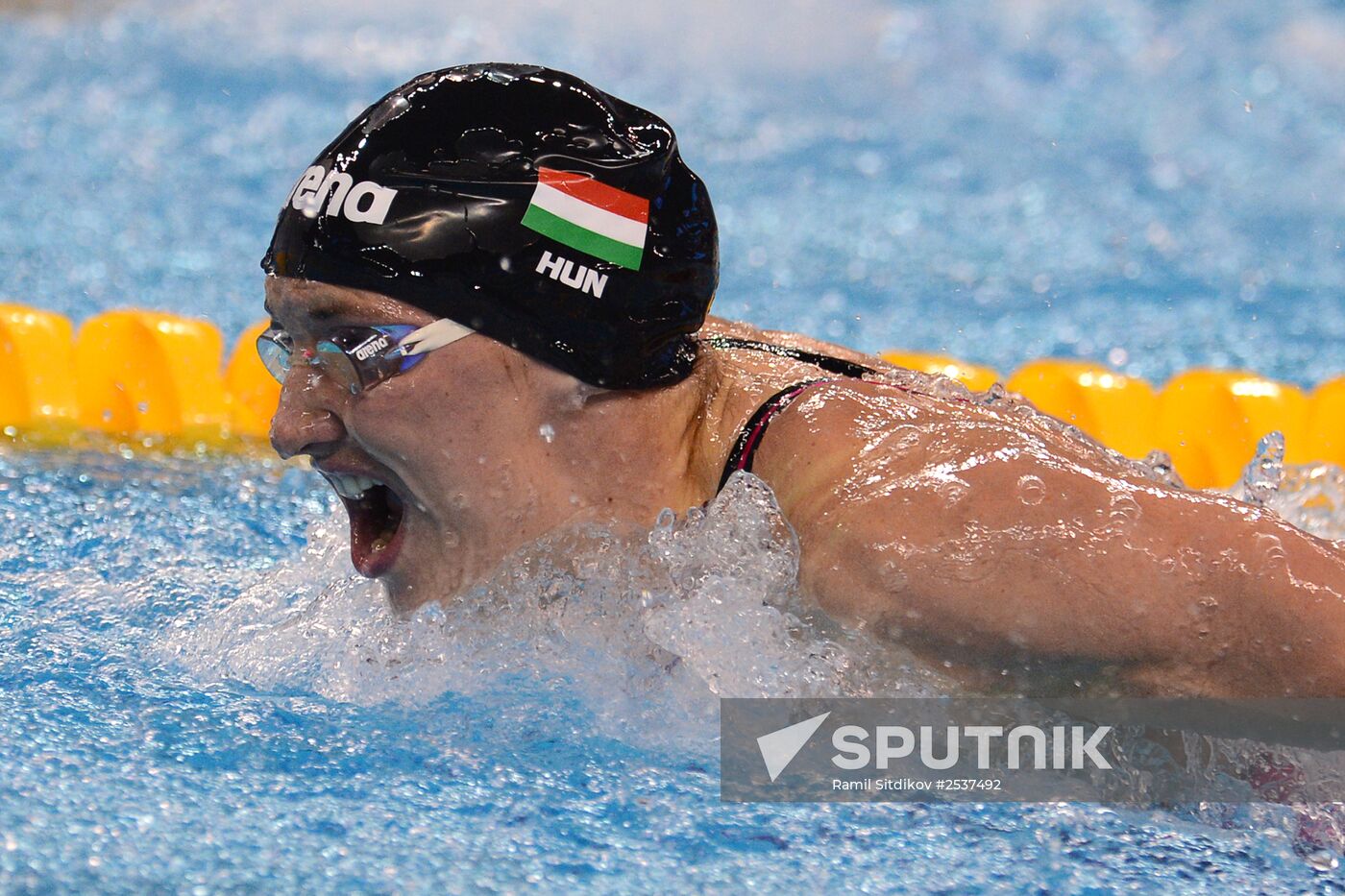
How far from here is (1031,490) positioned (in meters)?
1.52

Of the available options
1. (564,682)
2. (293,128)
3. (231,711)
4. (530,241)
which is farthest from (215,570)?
(293,128)

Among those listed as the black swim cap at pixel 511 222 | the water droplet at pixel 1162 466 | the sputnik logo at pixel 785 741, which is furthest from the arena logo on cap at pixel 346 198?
the water droplet at pixel 1162 466

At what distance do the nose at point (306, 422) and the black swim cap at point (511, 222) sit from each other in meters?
0.14

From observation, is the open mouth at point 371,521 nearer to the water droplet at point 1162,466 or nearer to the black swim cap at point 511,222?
the black swim cap at point 511,222

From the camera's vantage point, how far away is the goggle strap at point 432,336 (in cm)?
167

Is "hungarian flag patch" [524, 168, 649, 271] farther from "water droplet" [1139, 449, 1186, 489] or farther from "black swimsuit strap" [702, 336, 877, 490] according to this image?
"water droplet" [1139, 449, 1186, 489]

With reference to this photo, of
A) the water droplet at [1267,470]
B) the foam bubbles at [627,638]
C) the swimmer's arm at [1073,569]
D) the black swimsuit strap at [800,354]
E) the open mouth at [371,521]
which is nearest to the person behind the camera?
the swimmer's arm at [1073,569]

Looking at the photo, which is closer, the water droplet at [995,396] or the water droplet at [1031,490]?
the water droplet at [1031,490]

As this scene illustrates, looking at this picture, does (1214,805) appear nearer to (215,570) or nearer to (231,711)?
(231,711)

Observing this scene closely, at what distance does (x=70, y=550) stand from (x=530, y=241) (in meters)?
1.18

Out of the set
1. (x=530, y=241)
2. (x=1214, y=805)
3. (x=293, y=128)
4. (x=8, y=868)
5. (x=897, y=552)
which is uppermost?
(x=293, y=128)

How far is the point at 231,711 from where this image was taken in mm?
1774

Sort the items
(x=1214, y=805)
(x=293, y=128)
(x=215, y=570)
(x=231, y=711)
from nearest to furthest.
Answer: (x=1214, y=805), (x=231, y=711), (x=215, y=570), (x=293, y=128)

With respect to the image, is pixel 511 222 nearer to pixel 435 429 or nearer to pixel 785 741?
pixel 435 429
